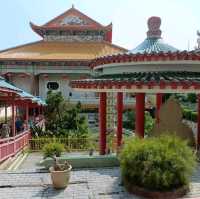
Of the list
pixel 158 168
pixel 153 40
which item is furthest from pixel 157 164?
pixel 153 40

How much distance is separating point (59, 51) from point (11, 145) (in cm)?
2274

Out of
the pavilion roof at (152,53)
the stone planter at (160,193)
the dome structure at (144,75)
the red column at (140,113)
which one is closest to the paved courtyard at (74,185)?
the stone planter at (160,193)

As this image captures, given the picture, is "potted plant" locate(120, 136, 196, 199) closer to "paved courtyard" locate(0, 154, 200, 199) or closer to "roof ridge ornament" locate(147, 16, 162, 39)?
"paved courtyard" locate(0, 154, 200, 199)

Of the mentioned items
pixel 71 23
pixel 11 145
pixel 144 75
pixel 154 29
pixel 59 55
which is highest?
pixel 71 23

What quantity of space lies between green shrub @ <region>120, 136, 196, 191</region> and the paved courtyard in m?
0.38

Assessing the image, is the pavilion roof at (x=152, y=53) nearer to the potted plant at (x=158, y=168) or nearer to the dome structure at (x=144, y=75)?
the dome structure at (x=144, y=75)

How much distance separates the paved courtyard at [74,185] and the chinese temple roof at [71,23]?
28829mm

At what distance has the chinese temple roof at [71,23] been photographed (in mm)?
36750

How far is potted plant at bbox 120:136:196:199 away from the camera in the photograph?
23.9 feet

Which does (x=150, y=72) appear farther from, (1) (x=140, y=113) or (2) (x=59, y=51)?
(2) (x=59, y=51)

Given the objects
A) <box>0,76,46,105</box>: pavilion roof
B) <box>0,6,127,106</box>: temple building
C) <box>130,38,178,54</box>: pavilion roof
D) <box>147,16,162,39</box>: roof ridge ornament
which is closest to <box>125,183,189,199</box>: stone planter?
<box>130,38,178,54</box>: pavilion roof

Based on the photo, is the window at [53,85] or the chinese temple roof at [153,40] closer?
the chinese temple roof at [153,40]

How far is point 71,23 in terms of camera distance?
37625 mm

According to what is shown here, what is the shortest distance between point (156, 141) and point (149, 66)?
279 cm
